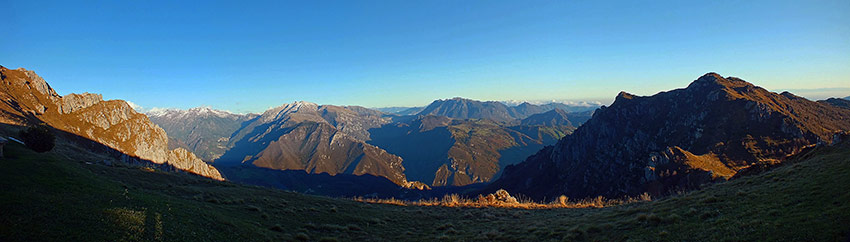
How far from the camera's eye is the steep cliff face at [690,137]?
98125 mm

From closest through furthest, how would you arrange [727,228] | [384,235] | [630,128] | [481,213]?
[727,228] < [384,235] < [481,213] < [630,128]

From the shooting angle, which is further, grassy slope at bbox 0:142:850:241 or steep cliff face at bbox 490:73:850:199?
steep cliff face at bbox 490:73:850:199

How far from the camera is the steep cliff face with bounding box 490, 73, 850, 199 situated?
98.1 metres

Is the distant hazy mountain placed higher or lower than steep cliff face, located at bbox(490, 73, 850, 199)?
higher

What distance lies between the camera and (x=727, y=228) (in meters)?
15.0

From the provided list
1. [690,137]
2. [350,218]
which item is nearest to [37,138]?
[350,218]

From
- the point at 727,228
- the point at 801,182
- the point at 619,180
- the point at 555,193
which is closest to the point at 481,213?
the point at 727,228

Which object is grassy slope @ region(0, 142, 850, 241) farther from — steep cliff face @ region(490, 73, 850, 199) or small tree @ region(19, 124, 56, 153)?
steep cliff face @ region(490, 73, 850, 199)

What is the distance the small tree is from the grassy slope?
23.9 feet

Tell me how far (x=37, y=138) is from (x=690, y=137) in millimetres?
176973

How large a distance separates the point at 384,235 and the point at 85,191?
1921 cm

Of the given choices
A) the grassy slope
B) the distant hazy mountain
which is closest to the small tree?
the grassy slope

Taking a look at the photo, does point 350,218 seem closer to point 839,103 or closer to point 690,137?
point 690,137

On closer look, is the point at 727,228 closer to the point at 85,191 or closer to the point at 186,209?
the point at 186,209
